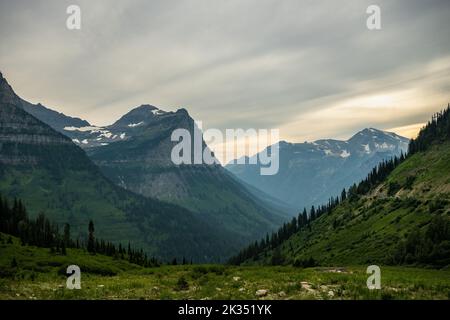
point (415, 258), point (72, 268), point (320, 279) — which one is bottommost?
point (415, 258)

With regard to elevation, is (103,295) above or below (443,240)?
above

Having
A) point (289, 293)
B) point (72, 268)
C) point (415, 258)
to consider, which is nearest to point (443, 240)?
point (415, 258)

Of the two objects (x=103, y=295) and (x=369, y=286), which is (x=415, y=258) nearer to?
(x=369, y=286)

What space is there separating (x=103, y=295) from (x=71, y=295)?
2237 millimetres
